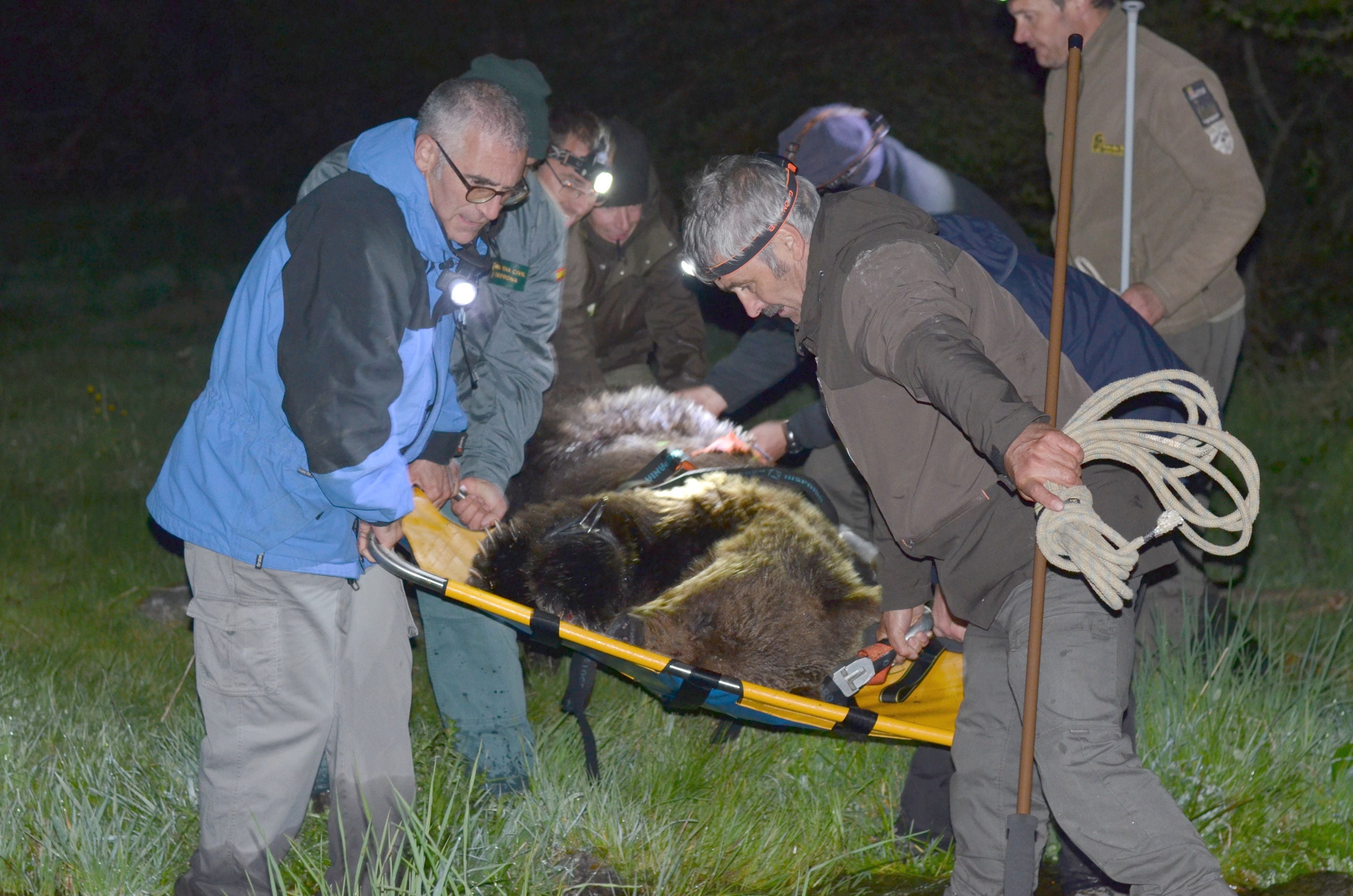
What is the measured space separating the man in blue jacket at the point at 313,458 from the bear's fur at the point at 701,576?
2.10 feet

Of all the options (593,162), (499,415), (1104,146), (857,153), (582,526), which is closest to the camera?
(582,526)

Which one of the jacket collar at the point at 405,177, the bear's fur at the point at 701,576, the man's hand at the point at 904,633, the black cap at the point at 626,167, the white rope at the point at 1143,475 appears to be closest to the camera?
the white rope at the point at 1143,475

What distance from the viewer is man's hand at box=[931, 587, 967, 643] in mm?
3443

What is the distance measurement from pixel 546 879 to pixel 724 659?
2.39 feet

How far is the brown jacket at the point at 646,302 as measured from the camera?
214 inches

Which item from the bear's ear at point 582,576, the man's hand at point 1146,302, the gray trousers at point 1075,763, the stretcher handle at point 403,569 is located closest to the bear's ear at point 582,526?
the bear's ear at point 582,576

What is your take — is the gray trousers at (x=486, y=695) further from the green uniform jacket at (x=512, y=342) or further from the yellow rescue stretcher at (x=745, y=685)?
the green uniform jacket at (x=512, y=342)

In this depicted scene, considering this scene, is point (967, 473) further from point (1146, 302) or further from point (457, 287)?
point (1146, 302)

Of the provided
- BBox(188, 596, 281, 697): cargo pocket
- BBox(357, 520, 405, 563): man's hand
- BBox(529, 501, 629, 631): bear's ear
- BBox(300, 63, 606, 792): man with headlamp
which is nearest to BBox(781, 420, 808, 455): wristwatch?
BBox(300, 63, 606, 792): man with headlamp

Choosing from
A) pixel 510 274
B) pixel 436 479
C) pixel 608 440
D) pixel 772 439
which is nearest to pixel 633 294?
pixel 772 439

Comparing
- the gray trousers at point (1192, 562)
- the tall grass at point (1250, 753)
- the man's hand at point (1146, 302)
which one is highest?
the man's hand at point (1146, 302)

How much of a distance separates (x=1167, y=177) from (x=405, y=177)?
2.73 meters

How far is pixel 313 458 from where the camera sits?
9.09 feet

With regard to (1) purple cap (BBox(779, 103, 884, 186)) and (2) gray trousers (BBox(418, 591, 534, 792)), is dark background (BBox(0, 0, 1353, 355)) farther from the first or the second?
(2) gray trousers (BBox(418, 591, 534, 792))
